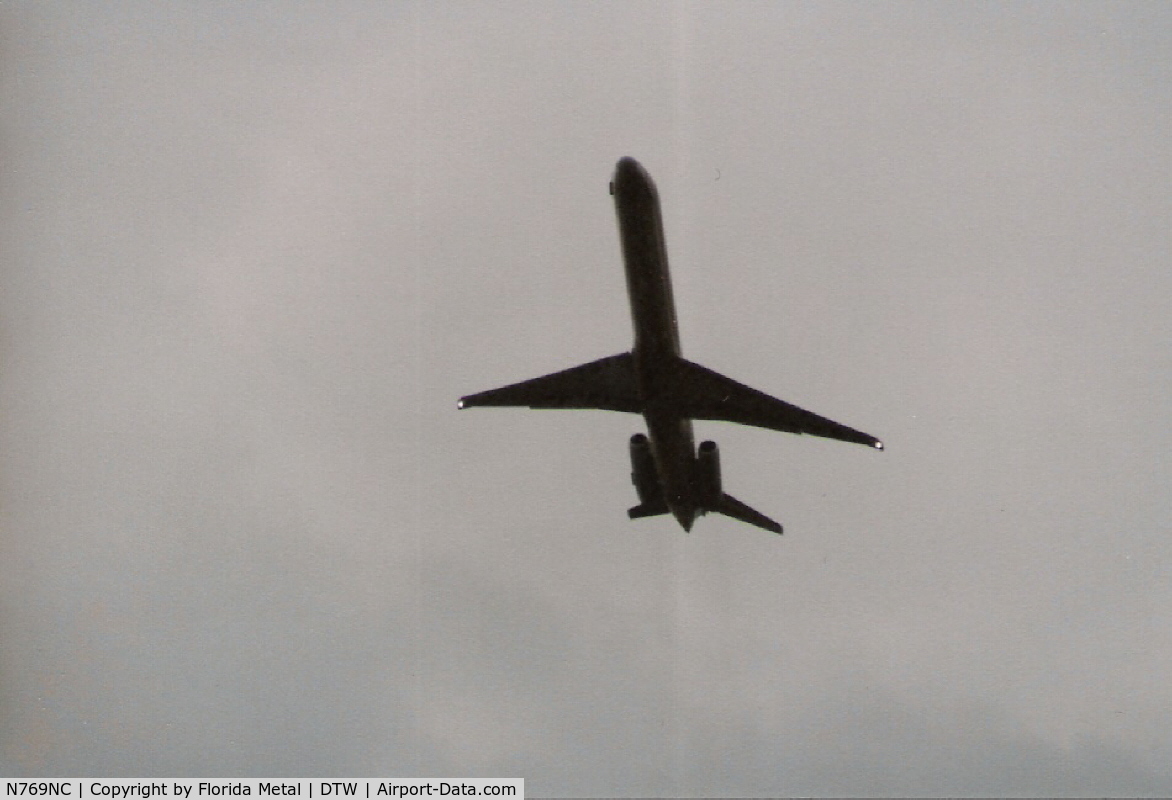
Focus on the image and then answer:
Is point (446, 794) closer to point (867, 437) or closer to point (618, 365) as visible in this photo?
point (618, 365)

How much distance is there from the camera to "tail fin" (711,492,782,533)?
144 feet

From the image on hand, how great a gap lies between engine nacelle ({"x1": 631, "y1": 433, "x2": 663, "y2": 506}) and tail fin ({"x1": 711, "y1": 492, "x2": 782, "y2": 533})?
2.71m

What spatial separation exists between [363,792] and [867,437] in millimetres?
23556

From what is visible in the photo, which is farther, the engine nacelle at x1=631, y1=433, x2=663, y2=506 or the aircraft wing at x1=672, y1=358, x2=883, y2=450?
the engine nacelle at x1=631, y1=433, x2=663, y2=506

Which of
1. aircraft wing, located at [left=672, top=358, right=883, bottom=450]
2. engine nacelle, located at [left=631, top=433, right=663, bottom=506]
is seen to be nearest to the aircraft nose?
aircraft wing, located at [left=672, top=358, right=883, bottom=450]

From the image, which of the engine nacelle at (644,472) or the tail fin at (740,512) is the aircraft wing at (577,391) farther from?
the tail fin at (740,512)

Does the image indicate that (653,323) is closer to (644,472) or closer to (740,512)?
(644,472)

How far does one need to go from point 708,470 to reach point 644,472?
280cm

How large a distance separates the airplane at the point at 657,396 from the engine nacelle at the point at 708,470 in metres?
0.04

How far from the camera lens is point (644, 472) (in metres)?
42.9

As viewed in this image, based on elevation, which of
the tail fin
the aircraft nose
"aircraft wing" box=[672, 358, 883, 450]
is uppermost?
the aircraft nose

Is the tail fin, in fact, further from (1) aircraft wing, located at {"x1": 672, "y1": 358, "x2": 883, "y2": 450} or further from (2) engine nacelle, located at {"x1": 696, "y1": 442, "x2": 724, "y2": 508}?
(1) aircraft wing, located at {"x1": 672, "y1": 358, "x2": 883, "y2": 450}

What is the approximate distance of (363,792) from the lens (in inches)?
1183

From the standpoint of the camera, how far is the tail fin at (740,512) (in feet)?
144
